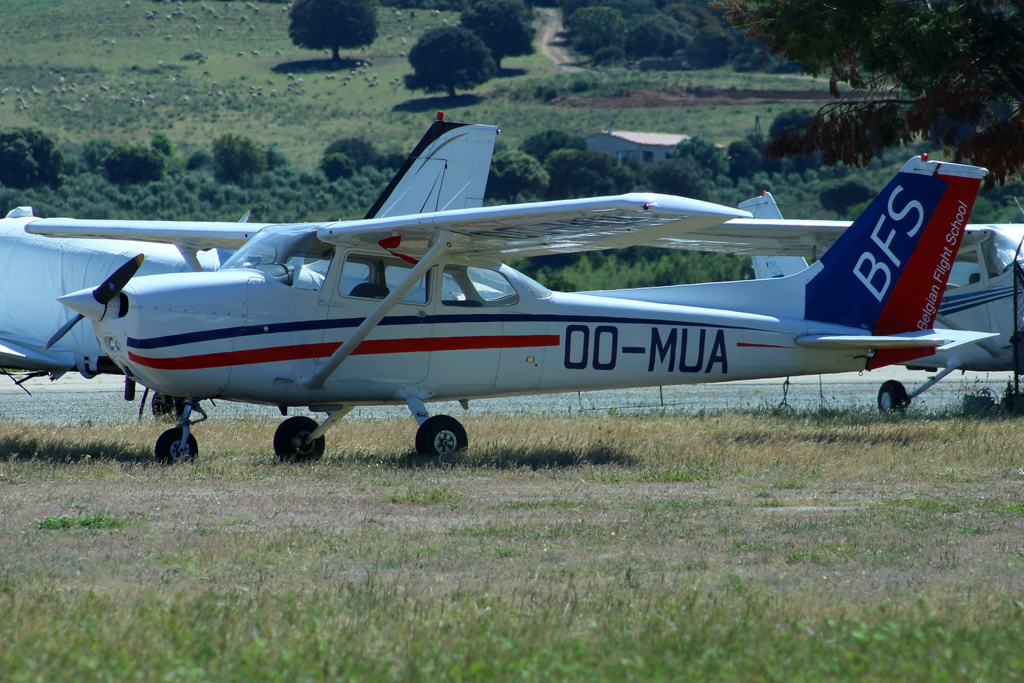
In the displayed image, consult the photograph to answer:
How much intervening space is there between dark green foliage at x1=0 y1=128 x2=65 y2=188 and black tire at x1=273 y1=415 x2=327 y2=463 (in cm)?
6306

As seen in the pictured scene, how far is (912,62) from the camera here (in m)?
16.1

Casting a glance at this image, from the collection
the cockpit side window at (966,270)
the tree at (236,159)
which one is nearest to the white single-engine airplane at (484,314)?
the cockpit side window at (966,270)

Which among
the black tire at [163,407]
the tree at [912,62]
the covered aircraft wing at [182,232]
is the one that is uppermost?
the tree at [912,62]

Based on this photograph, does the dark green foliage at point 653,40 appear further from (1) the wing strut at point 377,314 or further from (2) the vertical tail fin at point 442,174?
(1) the wing strut at point 377,314

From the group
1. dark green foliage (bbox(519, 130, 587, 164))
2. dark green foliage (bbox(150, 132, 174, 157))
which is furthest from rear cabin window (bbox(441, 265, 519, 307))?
dark green foliage (bbox(150, 132, 174, 157))

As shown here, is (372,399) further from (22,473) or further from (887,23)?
(887,23)

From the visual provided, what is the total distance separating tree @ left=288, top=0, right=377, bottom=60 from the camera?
120m

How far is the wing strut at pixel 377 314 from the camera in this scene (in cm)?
980

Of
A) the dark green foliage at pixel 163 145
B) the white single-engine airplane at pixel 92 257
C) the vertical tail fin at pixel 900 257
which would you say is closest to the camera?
the vertical tail fin at pixel 900 257

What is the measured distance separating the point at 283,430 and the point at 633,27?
12504cm

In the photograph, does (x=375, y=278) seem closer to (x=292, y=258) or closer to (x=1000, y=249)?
(x=292, y=258)

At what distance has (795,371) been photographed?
484 inches

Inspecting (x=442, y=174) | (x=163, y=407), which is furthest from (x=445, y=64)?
(x=163, y=407)

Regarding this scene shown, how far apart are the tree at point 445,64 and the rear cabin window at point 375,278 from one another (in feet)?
322
